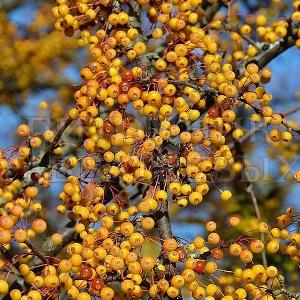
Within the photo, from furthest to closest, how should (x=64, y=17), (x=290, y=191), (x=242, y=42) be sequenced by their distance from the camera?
(x=290, y=191), (x=242, y=42), (x=64, y=17)

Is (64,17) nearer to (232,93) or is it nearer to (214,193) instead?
(232,93)

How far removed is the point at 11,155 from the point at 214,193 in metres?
3.05

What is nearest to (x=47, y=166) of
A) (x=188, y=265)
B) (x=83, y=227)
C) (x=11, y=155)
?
(x=11, y=155)

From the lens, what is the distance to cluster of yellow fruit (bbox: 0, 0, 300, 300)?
1.78 meters

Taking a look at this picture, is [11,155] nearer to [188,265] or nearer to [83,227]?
[83,227]

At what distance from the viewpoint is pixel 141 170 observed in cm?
181

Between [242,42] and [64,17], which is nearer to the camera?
[64,17]

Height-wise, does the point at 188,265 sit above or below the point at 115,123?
below

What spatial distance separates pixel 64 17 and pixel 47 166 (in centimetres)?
57

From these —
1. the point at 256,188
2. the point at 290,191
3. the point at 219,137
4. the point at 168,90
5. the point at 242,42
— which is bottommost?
the point at 290,191

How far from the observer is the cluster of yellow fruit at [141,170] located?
1.78m

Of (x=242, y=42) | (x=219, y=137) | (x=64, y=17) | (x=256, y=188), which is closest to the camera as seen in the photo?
(x=219, y=137)

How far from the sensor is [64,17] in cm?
226

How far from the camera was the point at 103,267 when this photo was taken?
1.76 meters
